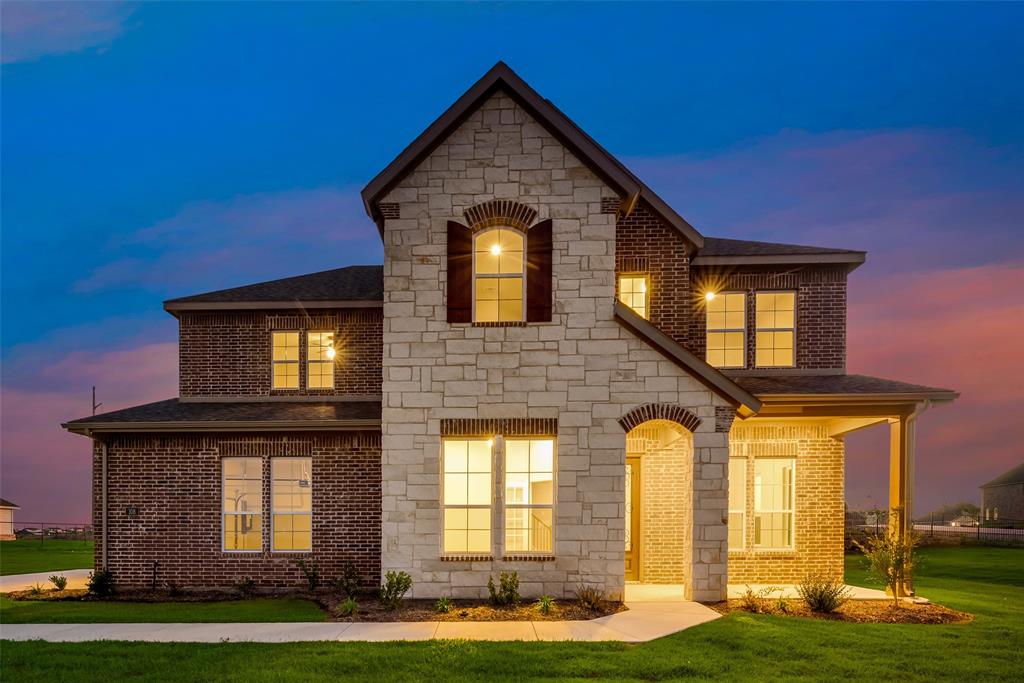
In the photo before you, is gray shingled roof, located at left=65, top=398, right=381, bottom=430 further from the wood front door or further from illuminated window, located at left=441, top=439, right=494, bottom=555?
the wood front door

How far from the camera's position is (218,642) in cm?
909

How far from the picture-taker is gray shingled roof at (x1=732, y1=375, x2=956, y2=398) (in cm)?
1266

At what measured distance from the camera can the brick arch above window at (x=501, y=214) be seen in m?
12.4

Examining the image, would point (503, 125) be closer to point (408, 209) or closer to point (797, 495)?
point (408, 209)

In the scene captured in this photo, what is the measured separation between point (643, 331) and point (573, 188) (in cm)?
316

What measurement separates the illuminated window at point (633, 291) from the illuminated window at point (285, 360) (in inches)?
315

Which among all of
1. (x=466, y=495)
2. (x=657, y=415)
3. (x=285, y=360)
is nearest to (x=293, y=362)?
(x=285, y=360)

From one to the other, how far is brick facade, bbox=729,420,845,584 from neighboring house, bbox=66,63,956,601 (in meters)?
0.06

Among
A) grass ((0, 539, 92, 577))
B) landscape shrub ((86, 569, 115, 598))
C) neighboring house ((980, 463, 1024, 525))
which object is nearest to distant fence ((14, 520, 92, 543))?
grass ((0, 539, 92, 577))

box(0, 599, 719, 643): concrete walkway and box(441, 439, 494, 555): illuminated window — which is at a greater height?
box(441, 439, 494, 555): illuminated window

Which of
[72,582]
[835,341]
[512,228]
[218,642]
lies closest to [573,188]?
[512,228]

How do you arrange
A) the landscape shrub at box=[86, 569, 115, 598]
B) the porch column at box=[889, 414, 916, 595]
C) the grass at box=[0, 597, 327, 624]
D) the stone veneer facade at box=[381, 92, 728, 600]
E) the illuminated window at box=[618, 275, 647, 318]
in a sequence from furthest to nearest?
the illuminated window at box=[618, 275, 647, 318]
the landscape shrub at box=[86, 569, 115, 598]
the porch column at box=[889, 414, 916, 595]
the stone veneer facade at box=[381, 92, 728, 600]
the grass at box=[0, 597, 327, 624]

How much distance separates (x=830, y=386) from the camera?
13.4 meters

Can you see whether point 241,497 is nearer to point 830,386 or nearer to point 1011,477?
point 830,386
